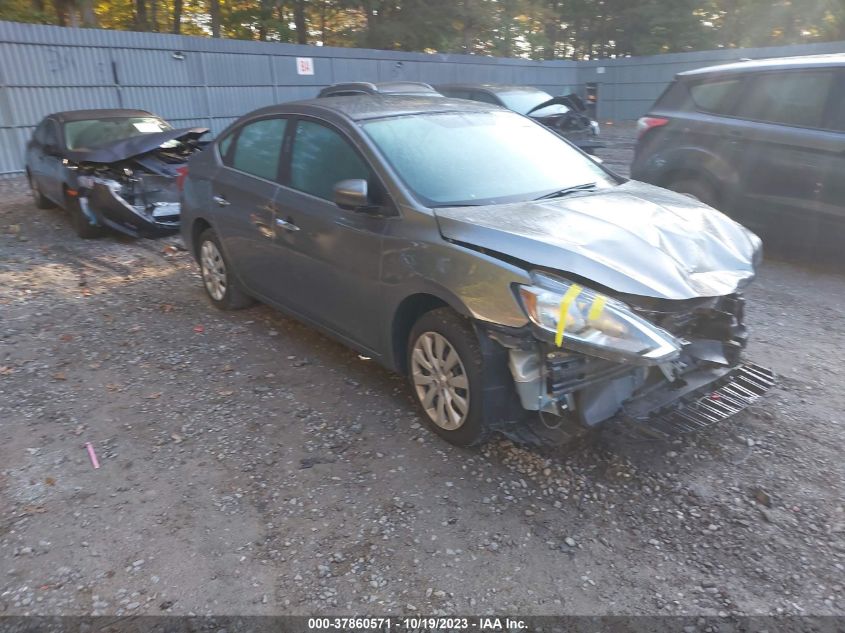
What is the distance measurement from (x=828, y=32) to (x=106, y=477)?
3133cm

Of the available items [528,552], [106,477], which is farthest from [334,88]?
[528,552]

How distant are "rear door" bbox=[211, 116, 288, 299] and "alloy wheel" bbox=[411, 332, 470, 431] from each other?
1.49 metres

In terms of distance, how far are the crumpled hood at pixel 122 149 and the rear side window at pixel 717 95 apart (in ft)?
19.8

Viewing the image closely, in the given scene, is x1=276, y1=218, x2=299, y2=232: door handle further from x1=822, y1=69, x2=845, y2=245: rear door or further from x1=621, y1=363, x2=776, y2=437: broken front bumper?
x1=822, y1=69, x2=845, y2=245: rear door

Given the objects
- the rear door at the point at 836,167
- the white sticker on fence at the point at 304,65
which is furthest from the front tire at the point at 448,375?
the white sticker on fence at the point at 304,65

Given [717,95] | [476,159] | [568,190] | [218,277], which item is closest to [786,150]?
[717,95]

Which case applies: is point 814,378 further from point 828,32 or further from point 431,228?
point 828,32

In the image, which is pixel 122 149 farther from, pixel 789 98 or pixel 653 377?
pixel 789 98

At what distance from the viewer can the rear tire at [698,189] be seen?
21.9ft

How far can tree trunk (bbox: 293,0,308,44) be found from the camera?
24.1 metres

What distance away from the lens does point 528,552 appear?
2770 millimetres

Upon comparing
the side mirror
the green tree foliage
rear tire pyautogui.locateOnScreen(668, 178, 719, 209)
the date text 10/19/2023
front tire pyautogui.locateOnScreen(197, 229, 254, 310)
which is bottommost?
the date text 10/19/2023

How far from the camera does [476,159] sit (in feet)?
13.3

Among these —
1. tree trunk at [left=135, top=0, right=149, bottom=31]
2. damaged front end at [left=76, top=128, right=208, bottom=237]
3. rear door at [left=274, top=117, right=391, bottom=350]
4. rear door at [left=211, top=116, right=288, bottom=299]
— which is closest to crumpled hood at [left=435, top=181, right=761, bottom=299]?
rear door at [left=274, top=117, right=391, bottom=350]
